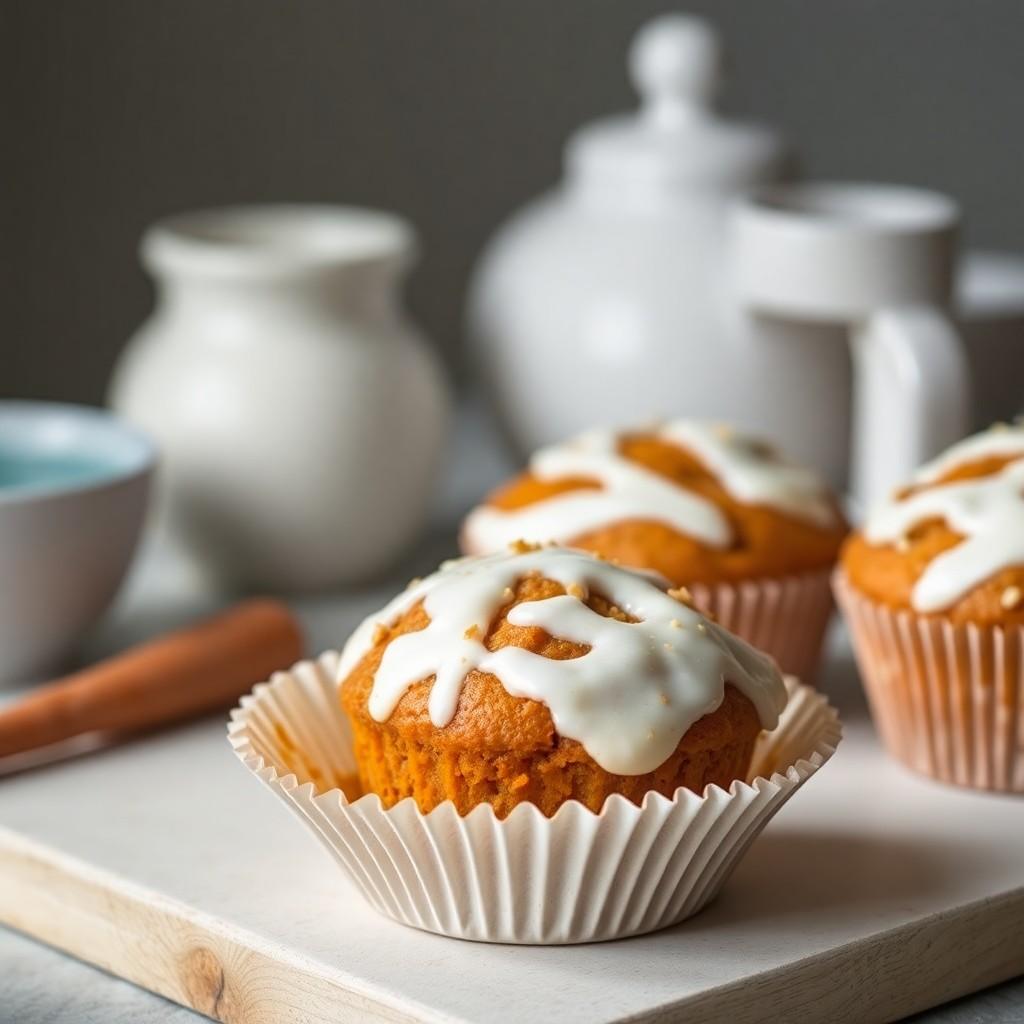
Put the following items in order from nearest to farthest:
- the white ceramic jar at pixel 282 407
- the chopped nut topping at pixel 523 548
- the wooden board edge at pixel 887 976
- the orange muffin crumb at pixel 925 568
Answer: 1. the wooden board edge at pixel 887 976
2. the chopped nut topping at pixel 523 548
3. the orange muffin crumb at pixel 925 568
4. the white ceramic jar at pixel 282 407

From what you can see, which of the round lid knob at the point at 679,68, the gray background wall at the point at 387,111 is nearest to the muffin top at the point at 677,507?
the round lid knob at the point at 679,68

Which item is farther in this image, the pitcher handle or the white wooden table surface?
the pitcher handle

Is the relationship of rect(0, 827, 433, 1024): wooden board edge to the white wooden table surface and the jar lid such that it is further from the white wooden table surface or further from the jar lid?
the jar lid

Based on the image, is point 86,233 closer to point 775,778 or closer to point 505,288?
point 505,288

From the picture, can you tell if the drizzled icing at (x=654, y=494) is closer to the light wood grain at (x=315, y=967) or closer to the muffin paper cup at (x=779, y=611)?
the muffin paper cup at (x=779, y=611)

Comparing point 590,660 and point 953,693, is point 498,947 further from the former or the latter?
point 953,693

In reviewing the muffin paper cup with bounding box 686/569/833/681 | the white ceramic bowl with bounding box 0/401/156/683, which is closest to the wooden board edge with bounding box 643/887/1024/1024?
the muffin paper cup with bounding box 686/569/833/681
